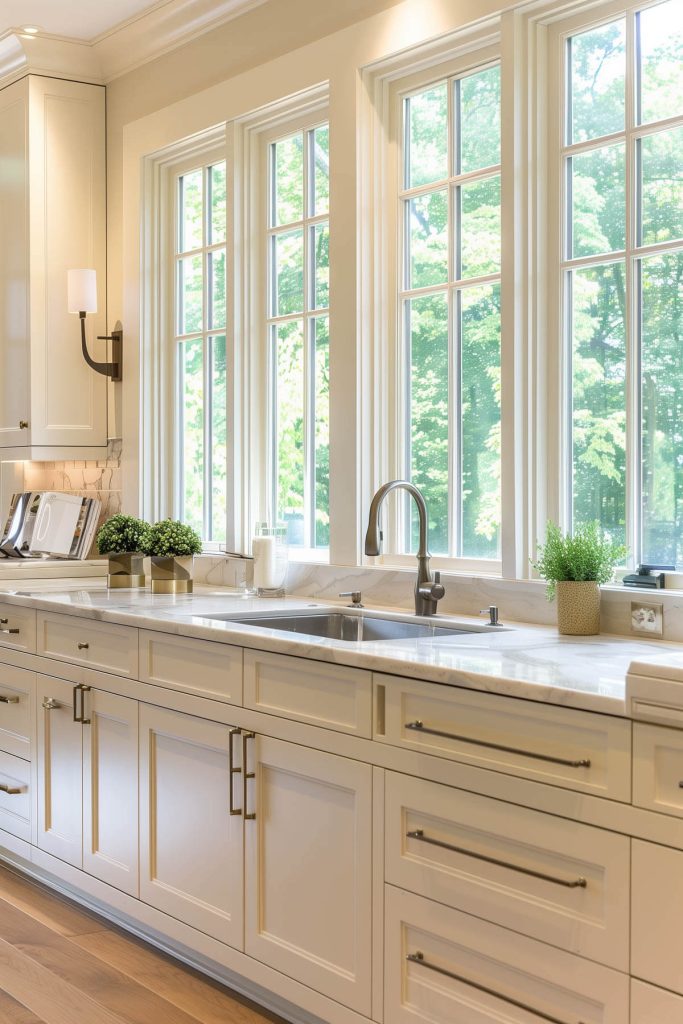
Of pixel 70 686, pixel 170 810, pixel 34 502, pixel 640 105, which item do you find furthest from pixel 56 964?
pixel 640 105

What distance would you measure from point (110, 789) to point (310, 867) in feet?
3.03

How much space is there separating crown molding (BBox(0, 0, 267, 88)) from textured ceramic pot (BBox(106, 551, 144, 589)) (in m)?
1.88

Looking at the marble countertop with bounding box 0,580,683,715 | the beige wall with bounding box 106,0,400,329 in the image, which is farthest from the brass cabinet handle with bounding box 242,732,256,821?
the beige wall with bounding box 106,0,400,329

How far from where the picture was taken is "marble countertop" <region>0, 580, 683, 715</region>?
1.97m

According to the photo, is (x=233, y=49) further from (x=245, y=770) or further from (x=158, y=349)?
(x=245, y=770)

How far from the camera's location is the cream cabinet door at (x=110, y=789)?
3146 millimetres

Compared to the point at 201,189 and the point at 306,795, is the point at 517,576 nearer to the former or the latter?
the point at 306,795

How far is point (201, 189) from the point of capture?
4.39m

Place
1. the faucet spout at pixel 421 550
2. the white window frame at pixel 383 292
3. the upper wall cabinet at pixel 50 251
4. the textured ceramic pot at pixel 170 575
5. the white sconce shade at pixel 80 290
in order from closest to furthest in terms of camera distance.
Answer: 1. the faucet spout at pixel 421 550
2. the white window frame at pixel 383 292
3. the textured ceramic pot at pixel 170 575
4. the white sconce shade at pixel 80 290
5. the upper wall cabinet at pixel 50 251

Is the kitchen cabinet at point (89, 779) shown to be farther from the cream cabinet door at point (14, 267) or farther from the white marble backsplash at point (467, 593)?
the cream cabinet door at point (14, 267)

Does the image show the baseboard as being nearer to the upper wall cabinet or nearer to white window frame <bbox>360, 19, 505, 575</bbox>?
white window frame <bbox>360, 19, 505, 575</bbox>

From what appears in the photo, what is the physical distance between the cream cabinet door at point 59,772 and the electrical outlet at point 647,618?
1.64 m

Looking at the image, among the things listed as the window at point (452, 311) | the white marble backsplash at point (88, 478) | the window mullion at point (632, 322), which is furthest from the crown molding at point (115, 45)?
the window mullion at point (632, 322)

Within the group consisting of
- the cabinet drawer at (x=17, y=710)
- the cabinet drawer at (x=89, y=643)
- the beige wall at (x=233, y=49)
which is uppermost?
the beige wall at (x=233, y=49)
